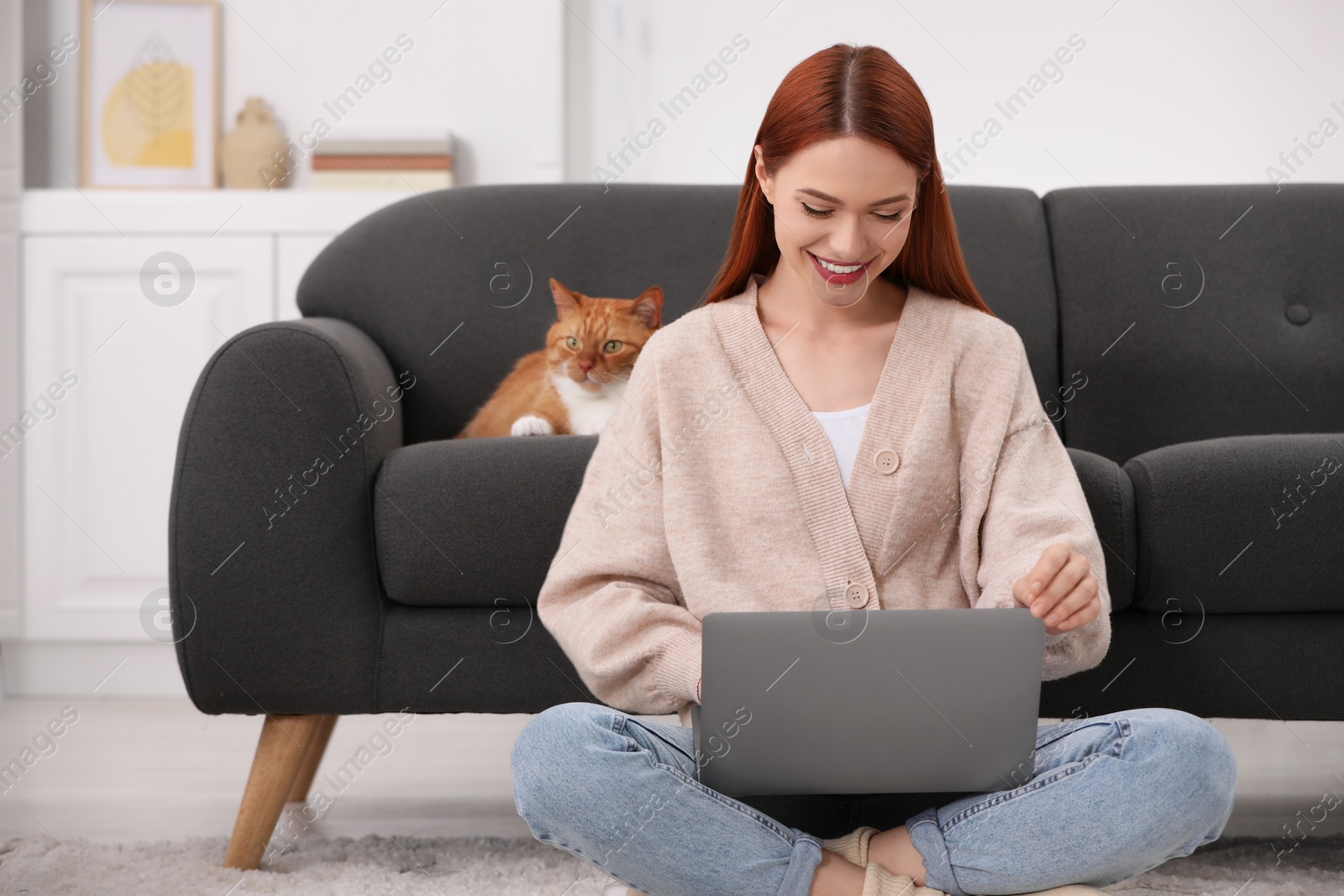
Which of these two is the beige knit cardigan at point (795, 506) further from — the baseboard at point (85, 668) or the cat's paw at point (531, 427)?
the baseboard at point (85, 668)

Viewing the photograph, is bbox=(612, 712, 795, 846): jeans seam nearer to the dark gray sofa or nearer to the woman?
the woman

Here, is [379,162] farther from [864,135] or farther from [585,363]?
[864,135]

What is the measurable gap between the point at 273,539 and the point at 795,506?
1.98 ft

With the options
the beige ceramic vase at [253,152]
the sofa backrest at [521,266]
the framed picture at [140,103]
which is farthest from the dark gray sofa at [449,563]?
the framed picture at [140,103]

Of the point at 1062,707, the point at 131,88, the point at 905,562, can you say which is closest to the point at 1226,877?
the point at 1062,707

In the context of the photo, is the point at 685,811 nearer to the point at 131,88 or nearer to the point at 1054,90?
the point at 1054,90

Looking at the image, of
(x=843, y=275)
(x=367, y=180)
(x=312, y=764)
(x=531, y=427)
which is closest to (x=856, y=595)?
(x=843, y=275)

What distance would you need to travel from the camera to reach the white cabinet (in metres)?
2.38

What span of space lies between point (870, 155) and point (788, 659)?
0.47 metres

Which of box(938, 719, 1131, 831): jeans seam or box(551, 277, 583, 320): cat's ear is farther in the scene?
box(551, 277, 583, 320): cat's ear

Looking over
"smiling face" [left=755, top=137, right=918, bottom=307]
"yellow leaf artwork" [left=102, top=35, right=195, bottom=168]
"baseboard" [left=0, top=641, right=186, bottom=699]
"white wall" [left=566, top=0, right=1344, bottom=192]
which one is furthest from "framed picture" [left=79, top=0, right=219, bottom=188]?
"smiling face" [left=755, top=137, right=918, bottom=307]

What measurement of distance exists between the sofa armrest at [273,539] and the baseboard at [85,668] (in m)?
1.28

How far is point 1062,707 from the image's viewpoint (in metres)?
1.28

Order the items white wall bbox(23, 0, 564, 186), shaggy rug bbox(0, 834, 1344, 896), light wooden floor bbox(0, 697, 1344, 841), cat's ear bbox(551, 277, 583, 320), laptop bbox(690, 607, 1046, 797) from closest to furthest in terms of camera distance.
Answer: laptop bbox(690, 607, 1046, 797) < shaggy rug bbox(0, 834, 1344, 896) < light wooden floor bbox(0, 697, 1344, 841) < cat's ear bbox(551, 277, 583, 320) < white wall bbox(23, 0, 564, 186)
